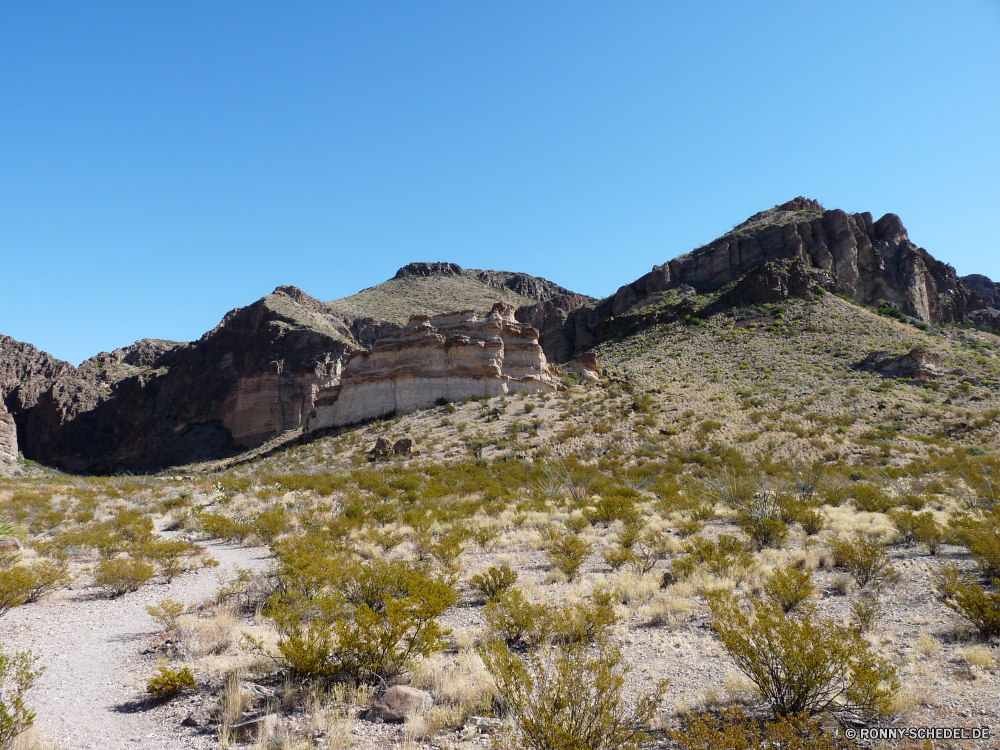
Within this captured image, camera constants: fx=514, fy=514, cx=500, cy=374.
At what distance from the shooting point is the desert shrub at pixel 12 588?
22.5ft

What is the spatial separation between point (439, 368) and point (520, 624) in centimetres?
2973

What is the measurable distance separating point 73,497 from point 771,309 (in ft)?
161

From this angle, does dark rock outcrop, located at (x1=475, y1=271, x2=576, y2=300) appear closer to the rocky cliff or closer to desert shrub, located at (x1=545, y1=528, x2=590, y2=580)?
the rocky cliff

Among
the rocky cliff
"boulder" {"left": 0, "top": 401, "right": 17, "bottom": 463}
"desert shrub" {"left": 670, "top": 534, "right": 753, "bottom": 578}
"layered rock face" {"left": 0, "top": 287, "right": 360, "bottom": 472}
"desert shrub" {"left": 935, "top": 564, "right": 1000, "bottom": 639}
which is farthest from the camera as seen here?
"layered rock face" {"left": 0, "top": 287, "right": 360, "bottom": 472}

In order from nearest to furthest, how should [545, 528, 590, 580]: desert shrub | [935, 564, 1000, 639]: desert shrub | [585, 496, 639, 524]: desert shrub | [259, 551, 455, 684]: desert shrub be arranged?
[259, 551, 455, 684]: desert shrub → [935, 564, 1000, 639]: desert shrub → [545, 528, 590, 580]: desert shrub → [585, 496, 639, 524]: desert shrub

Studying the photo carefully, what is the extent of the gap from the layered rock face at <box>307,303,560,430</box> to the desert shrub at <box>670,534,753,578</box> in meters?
25.7

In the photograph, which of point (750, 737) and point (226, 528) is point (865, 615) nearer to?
point (750, 737)

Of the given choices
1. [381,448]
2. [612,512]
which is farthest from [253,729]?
[381,448]

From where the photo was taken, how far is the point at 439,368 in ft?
116

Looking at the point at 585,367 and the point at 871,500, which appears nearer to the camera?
the point at 871,500

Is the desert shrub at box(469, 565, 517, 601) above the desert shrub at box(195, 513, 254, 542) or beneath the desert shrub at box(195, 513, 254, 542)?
above

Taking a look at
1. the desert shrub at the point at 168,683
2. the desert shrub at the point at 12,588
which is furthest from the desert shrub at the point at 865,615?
the desert shrub at the point at 12,588

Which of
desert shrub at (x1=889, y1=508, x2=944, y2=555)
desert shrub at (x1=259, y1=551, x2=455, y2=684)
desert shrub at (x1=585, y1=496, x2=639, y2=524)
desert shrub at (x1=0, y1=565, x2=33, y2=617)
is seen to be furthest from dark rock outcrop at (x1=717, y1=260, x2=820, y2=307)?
desert shrub at (x1=0, y1=565, x2=33, y2=617)

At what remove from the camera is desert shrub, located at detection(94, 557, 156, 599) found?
8.28 m
